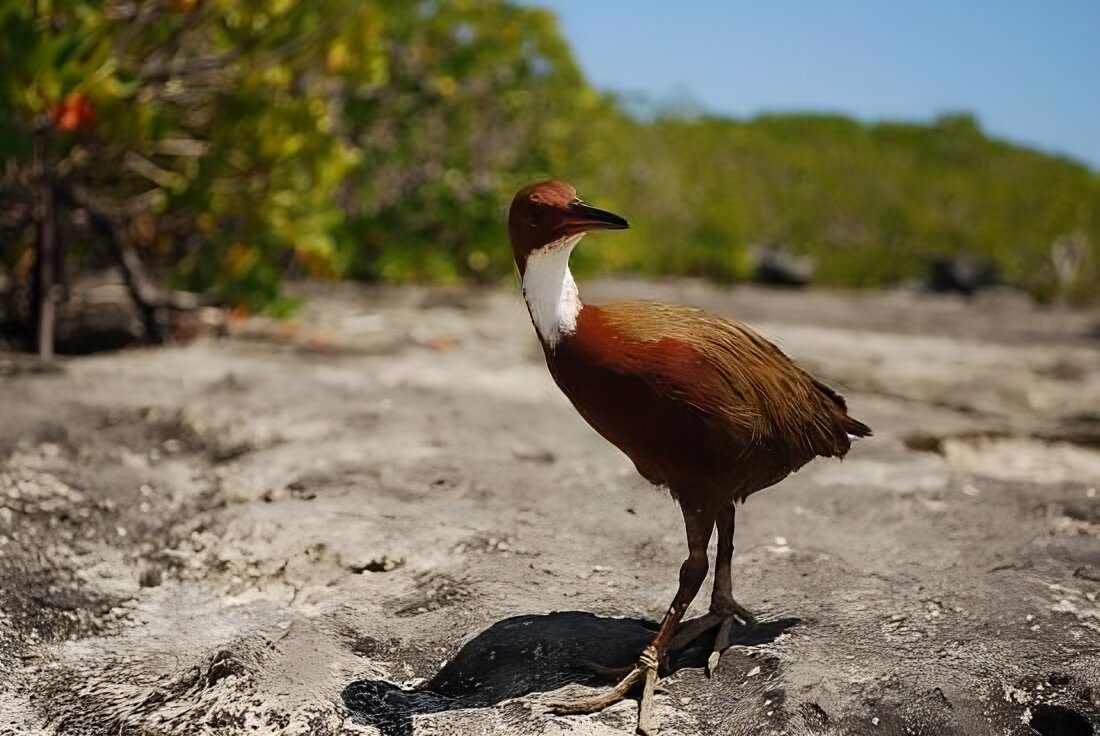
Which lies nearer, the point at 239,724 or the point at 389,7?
the point at 239,724

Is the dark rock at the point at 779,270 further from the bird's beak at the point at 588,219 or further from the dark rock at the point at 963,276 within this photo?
the bird's beak at the point at 588,219

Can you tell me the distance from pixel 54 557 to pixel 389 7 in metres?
4.53

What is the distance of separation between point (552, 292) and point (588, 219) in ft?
0.62

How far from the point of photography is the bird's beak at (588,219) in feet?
7.75

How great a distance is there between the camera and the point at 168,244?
24.6ft

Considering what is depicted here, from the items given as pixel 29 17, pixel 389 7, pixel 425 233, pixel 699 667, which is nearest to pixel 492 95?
pixel 425 233

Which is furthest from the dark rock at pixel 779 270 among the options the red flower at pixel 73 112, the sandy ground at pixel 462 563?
the red flower at pixel 73 112

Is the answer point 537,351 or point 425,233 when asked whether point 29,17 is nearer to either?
point 537,351

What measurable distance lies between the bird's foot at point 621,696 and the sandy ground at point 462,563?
0.03m

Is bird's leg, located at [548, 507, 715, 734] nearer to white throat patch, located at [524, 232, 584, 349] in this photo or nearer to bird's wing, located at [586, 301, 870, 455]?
bird's wing, located at [586, 301, 870, 455]

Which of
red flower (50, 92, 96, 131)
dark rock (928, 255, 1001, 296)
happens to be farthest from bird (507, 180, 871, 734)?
dark rock (928, 255, 1001, 296)

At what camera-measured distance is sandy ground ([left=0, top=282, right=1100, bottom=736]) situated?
254cm

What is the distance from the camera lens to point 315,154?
6.49m

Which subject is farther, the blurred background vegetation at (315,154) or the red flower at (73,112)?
the blurred background vegetation at (315,154)
